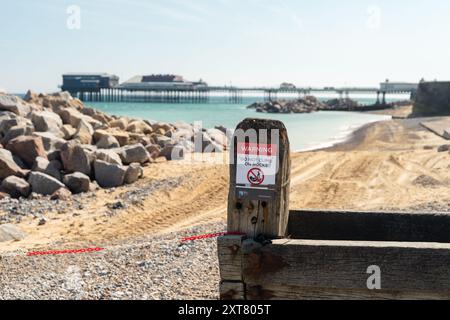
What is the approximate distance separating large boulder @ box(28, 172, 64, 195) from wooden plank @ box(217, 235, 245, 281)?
32.9 ft

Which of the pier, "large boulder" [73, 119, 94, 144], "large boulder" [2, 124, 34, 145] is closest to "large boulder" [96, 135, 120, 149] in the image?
"large boulder" [73, 119, 94, 144]

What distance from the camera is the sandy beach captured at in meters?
6.63

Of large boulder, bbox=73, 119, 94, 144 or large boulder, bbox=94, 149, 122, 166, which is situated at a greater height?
large boulder, bbox=73, 119, 94, 144

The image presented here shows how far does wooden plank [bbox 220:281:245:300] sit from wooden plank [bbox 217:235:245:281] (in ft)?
0.12

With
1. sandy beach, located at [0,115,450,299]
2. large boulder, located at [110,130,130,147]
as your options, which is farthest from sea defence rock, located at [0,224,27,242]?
large boulder, located at [110,130,130,147]

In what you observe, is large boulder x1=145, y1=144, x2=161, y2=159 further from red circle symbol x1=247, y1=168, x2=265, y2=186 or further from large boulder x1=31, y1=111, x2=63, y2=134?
red circle symbol x1=247, y1=168, x2=265, y2=186

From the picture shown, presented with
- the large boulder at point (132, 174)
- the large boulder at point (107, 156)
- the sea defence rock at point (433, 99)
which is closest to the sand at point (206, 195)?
the large boulder at point (132, 174)

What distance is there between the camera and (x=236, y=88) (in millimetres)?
129875

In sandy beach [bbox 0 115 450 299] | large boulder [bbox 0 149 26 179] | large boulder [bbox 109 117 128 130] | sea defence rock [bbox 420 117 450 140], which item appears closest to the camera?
sandy beach [bbox 0 115 450 299]

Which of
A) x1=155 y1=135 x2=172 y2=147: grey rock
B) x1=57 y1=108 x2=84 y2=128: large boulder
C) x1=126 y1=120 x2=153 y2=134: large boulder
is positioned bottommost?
x1=155 y1=135 x2=172 y2=147: grey rock

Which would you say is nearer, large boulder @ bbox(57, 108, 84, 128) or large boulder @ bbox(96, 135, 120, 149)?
large boulder @ bbox(96, 135, 120, 149)

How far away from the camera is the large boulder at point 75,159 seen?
1395 centimetres

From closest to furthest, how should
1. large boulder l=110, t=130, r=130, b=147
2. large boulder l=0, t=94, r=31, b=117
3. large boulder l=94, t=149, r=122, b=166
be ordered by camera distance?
large boulder l=94, t=149, r=122, b=166 → large boulder l=110, t=130, r=130, b=147 → large boulder l=0, t=94, r=31, b=117

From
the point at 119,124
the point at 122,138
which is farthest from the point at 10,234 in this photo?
the point at 119,124
